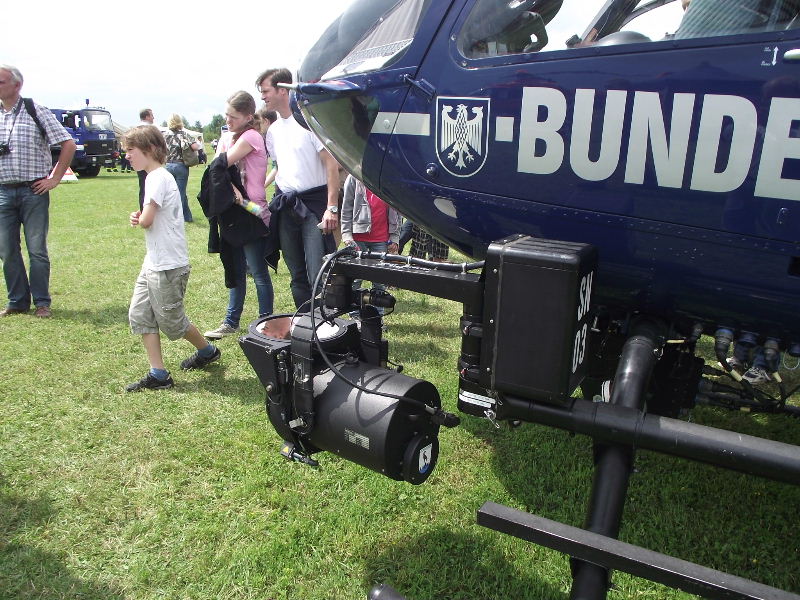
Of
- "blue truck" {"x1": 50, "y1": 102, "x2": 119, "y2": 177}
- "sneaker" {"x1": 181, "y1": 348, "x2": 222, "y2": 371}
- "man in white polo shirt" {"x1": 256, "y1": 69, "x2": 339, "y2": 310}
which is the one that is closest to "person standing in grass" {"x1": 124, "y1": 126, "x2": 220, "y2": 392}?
"sneaker" {"x1": 181, "y1": 348, "x2": 222, "y2": 371}

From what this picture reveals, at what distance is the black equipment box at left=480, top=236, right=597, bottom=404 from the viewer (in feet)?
6.10

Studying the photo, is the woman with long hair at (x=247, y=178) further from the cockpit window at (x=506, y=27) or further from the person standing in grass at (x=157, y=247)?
the cockpit window at (x=506, y=27)

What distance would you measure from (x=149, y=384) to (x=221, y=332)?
44.2 inches

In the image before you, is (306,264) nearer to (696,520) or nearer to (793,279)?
(696,520)

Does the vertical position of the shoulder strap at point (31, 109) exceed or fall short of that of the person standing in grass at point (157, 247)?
it exceeds it

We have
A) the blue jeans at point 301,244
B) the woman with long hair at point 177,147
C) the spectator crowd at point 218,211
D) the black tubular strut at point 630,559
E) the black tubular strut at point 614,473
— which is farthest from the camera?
the woman with long hair at point 177,147

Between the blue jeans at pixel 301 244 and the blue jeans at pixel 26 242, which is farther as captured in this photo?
the blue jeans at pixel 26 242

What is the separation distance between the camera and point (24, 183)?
5.62 m

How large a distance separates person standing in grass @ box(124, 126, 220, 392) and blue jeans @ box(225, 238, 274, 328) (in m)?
0.99

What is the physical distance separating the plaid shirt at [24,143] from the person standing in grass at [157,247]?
2306mm

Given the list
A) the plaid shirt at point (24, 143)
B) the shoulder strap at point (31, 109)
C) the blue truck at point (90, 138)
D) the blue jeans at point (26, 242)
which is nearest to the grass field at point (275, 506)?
the blue jeans at point (26, 242)

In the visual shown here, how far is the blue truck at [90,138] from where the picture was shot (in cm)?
2395

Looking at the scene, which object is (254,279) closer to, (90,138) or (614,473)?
(614,473)

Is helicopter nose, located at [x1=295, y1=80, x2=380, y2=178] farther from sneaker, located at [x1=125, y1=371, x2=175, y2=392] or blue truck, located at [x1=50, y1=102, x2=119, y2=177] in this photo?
blue truck, located at [x1=50, y1=102, x2=119, y2=177]
